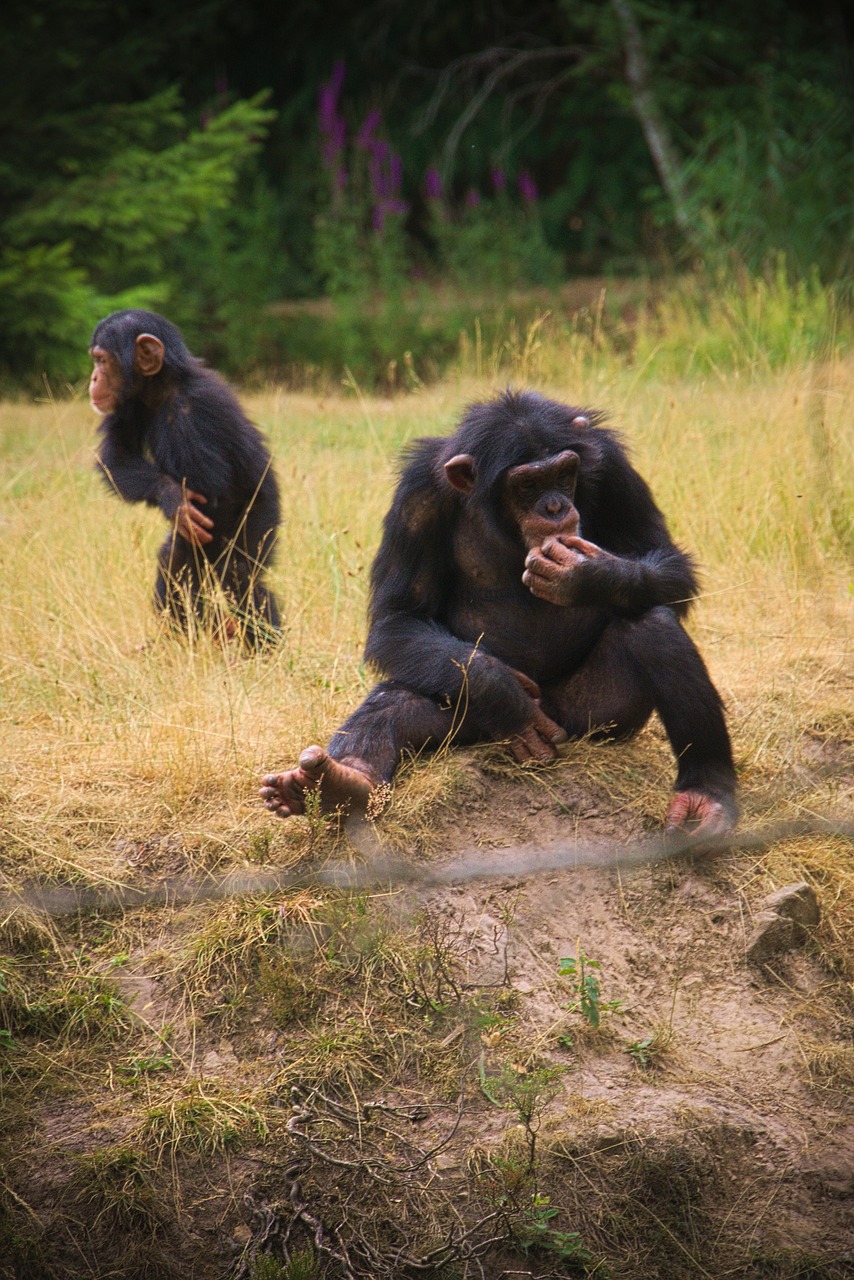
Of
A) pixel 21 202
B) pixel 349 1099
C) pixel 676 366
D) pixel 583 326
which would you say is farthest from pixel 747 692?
pixel 21 202

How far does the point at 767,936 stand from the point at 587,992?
669 millimetres

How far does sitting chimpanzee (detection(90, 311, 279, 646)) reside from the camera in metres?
6.32

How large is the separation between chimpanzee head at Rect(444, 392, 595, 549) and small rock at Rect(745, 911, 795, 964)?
1.43 m

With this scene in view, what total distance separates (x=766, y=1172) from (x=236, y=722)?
2460 millimetres

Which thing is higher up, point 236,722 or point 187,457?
point 187,457

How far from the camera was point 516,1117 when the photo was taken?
3764 mm

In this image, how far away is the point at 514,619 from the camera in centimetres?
458

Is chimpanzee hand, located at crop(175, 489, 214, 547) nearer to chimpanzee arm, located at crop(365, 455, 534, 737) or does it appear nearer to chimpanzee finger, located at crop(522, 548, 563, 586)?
chimpanzee arm, located at crop(365, 455, 534, 737)

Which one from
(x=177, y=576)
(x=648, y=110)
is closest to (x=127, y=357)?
→ (x=177, y=576)

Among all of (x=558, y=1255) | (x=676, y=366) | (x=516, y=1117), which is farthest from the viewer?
(x=676, y=366)

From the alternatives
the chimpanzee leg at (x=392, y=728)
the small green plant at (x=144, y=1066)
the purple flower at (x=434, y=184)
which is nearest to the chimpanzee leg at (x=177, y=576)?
the chimpanzee leg at (x=392, y=728)

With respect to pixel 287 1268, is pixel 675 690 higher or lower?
higher

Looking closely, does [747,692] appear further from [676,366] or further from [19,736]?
[676,366]

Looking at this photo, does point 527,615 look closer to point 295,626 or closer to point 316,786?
point 316,786
